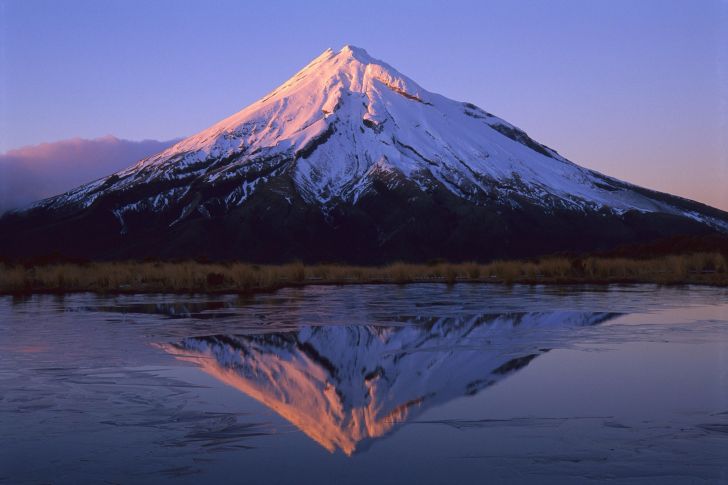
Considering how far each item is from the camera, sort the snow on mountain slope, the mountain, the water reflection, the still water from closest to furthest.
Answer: the still water → the water reflection → the mountain → the snow on mountain slope

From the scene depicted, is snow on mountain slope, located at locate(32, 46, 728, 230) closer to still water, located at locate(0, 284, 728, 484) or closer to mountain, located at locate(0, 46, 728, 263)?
mountain, located at locate(0, 46, 728, 263)

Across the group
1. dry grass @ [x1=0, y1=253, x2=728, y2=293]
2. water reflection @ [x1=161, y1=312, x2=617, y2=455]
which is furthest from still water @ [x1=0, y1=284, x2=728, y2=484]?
dry grass @ [x1=0, y1=253, x2=728, y2=293]

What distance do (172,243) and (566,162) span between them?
267ft

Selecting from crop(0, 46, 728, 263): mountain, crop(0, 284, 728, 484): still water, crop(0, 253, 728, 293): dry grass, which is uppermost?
crop(0, 46, 728, 263): mountain

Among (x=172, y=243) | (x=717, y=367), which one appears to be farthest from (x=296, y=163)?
(x=717, y=367)

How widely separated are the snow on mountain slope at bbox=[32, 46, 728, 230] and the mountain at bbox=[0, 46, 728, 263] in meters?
0.35

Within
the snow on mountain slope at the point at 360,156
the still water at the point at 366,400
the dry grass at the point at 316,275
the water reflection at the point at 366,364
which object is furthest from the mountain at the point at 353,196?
the still water at the point at 366,400

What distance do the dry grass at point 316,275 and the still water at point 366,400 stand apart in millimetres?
13008

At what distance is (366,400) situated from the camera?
8602 mm

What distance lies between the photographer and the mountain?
103812 mm

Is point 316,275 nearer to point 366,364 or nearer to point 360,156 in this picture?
point 366,364

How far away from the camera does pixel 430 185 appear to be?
12019 centimetres

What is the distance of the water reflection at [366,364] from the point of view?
7952 millimetres

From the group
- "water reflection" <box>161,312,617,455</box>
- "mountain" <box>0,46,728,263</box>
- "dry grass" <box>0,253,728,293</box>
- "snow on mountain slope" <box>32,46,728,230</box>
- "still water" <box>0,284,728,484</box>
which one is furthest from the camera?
"snow on mountain slope" <box>32,46,728,230</box>
